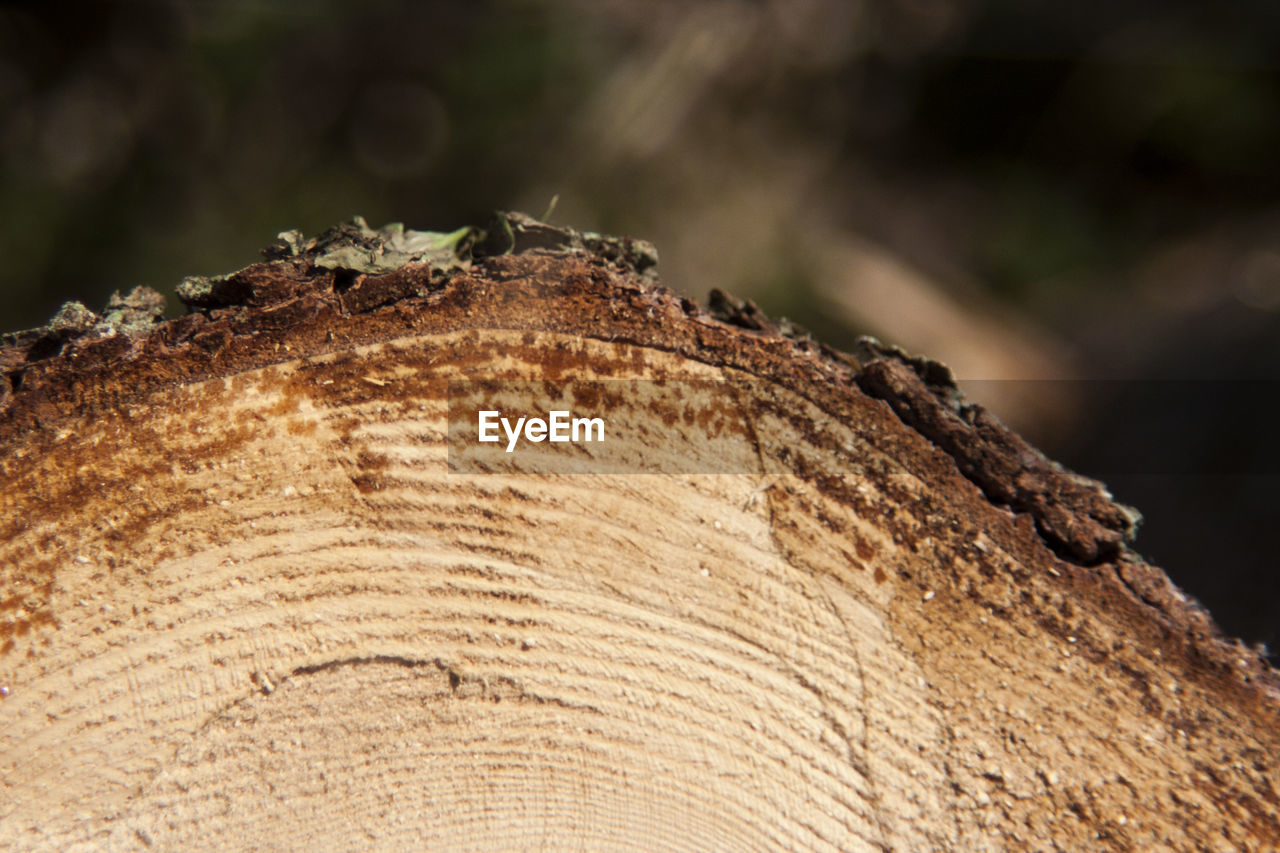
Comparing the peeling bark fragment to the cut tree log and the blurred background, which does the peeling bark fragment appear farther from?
the blurred background

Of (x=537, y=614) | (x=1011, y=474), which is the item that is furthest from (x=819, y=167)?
(x=537, y=614)

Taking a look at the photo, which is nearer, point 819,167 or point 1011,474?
point 1011,474

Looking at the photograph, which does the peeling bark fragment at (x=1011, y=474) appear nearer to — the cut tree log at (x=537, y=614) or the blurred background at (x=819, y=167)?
the cut tree log at (x=537, y=614)

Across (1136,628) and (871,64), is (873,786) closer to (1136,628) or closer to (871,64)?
(1136,628)

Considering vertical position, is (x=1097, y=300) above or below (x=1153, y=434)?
above

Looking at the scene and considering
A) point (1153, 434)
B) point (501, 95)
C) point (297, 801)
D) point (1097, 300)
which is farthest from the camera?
point (1097, 300)

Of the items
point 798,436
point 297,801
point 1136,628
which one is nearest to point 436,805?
point 297,801

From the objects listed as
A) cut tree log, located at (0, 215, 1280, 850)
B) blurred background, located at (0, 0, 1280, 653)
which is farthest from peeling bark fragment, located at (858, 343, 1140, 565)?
blurred background, located at (0, 0, 1280, 653)

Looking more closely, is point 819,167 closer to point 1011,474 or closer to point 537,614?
point 1011,474
